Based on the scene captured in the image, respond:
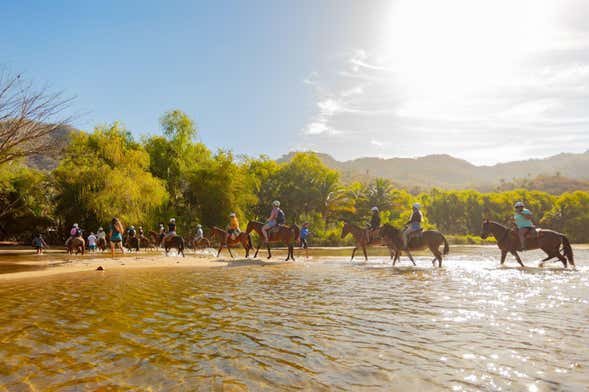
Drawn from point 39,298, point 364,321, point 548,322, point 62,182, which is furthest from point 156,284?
point 62,182

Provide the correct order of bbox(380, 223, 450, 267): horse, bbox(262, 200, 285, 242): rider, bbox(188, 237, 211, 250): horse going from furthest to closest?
bbox(188, 237, 211, 250): horse < bbox(262, 200, 285, 242): rider < bbox(380, 223, 450, 267): horse

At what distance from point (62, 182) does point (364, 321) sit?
29.2 meters

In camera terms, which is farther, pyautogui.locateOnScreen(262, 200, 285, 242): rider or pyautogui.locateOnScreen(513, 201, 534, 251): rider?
pyautogui.locateOnScreen(262, 200, 285, 242): rider

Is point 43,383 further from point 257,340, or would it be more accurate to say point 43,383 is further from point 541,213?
point 541,213

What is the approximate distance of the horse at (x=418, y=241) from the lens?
1712 centimetres

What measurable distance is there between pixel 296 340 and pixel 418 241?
13.7m

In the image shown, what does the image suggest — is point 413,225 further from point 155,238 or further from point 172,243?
point 155,238

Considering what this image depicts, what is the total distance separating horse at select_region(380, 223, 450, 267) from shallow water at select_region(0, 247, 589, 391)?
315 inches

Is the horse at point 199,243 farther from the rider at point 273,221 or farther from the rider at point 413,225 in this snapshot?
the rider at point 413,225

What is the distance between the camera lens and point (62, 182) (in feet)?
94.7

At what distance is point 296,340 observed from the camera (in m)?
5.04

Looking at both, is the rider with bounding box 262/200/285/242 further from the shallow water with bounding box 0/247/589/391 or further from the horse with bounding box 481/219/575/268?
the shallow water with bounding box 0/247/589/391

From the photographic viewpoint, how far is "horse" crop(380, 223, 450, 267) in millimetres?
17125

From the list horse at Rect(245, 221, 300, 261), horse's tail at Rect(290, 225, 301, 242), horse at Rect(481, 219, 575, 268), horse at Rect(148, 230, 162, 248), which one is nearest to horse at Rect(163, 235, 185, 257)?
horse at Rect(245, 221, 300, 261)
